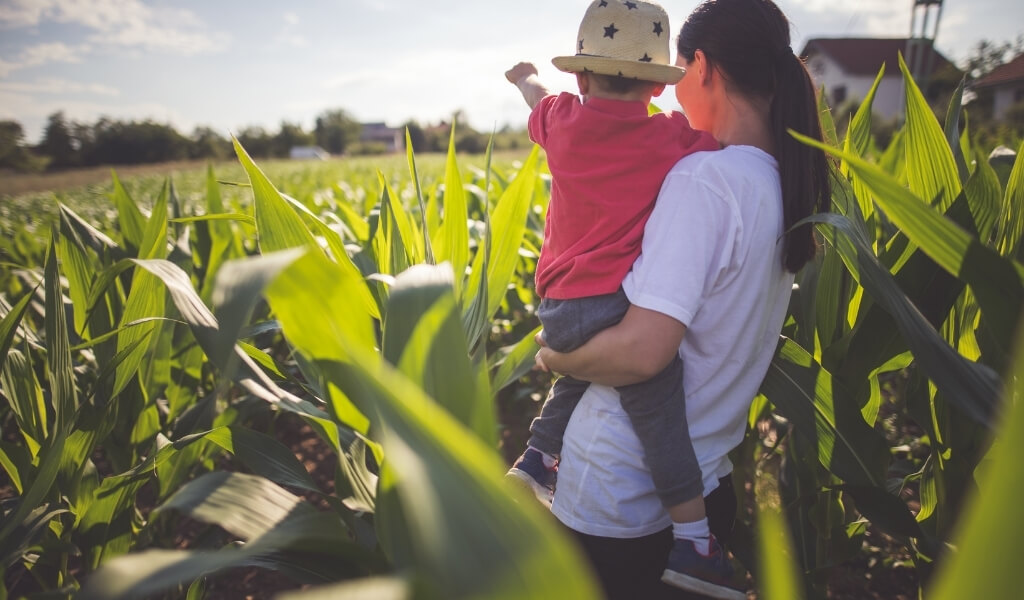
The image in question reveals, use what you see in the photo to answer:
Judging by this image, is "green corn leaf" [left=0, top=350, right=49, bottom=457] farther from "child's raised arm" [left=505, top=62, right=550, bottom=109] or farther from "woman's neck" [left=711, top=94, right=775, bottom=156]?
"woman's neck" [left=711, top=94, right=775, bottom=156]

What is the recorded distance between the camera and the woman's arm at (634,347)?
0.79 m

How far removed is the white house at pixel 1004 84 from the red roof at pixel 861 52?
6294mm

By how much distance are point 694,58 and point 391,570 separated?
86 cm

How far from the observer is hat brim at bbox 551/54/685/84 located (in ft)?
2.98

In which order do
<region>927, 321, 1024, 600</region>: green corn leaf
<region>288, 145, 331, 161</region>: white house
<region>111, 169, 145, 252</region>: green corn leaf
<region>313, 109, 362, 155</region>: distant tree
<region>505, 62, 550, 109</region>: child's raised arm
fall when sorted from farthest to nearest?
<region>313, 109, 362, 155</region>: distant tree, <region>288, 145, 331, 161</region>: white house, <region>111, 169, 145, 252</region>: green corn leaf, <region>505, 62, 550, 109</region>: child's raised arm, <region>927, 321, 1024, 600</region>: green corn leaf

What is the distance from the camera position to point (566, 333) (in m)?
0.92

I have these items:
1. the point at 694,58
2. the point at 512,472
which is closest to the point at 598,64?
the point at 694,58

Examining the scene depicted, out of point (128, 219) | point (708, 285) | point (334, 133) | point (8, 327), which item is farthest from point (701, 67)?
point (334, 133)

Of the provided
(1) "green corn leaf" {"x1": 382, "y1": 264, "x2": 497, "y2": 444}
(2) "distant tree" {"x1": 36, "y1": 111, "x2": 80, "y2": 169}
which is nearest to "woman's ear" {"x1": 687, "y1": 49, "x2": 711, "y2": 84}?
(1) "green corn leaf" {"x1": 382, "y1": 264, "x2": 497, "y2": 444}

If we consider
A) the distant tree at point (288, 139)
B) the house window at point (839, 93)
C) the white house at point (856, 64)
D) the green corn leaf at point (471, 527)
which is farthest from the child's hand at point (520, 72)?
the distant tree at point (288, 139)

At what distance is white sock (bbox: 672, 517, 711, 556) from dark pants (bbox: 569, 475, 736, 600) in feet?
0.26

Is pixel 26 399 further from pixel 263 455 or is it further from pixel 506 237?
pixel 506 237

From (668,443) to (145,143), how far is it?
5160 centimetres

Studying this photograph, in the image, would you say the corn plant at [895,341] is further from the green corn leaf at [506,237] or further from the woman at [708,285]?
the green corn leaf at [506,237]
